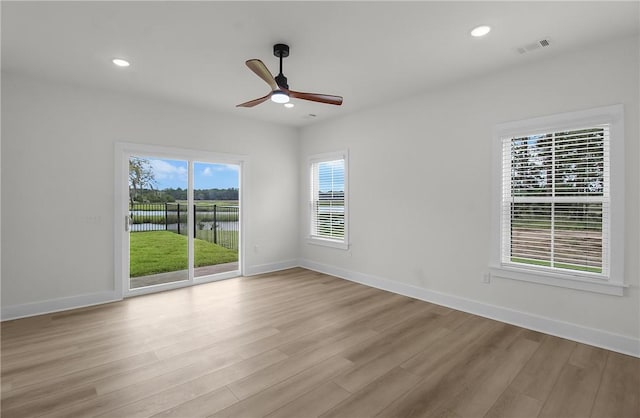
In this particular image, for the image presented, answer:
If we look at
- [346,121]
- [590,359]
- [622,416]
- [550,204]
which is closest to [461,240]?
[550,204]

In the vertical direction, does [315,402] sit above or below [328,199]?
below

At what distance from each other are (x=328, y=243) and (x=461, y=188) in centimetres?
264

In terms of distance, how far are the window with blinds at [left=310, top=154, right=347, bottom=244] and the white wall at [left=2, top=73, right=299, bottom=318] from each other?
7.59 ft

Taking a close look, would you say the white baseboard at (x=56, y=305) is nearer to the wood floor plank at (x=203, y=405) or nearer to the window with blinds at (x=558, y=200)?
the wood floor plank at (x=203, y=405)

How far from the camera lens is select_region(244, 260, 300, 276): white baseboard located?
568 centimetres

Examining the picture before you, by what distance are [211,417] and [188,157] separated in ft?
13.0

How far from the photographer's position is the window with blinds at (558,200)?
297cm

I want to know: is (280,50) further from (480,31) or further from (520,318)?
(520,318)

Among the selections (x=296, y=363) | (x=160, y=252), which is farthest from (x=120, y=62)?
(x=296, y=363)

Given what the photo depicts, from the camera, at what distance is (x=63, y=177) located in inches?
154

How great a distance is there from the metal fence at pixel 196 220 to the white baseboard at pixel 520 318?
2.49 meters

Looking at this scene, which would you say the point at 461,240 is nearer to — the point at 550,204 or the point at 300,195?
the point at 550,204

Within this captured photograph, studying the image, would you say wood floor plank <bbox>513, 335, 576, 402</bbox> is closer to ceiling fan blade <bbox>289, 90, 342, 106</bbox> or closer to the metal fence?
ceiling fan blade <bbox>289, 90, 342, 106</bbox>

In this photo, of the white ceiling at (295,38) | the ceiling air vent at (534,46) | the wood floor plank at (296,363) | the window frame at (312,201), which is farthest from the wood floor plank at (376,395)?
the ceiling air vent at (534,46)
